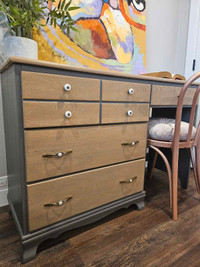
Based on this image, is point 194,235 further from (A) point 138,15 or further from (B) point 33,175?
(A) point 138,15

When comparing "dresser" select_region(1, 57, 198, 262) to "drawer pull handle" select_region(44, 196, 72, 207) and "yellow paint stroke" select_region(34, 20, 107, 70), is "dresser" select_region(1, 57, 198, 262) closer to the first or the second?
"drawer pull handle" select_region(44, 196, 72, 207)

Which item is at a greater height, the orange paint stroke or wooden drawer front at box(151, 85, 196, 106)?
the orange paint stroke

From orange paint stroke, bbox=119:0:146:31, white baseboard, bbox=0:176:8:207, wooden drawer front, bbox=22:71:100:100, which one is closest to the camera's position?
wooden drawer front, bbox=22:71:100:100

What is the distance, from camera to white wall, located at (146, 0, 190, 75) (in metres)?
1.72

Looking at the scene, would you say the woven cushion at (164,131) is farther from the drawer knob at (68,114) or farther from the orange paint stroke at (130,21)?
the orange paint stroke at (130,21)

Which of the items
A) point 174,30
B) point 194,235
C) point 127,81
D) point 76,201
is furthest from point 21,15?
point 174,30

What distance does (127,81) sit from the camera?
0.97m

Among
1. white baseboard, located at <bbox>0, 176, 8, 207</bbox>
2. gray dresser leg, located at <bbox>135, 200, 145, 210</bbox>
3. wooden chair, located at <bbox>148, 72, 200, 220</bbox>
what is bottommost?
gray dresser leg, located at <bbox>135, 200, 145, 210</bbox>

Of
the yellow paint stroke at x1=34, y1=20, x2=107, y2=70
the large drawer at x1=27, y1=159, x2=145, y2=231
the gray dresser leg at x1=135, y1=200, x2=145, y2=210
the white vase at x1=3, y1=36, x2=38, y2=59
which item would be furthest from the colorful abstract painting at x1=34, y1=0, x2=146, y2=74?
the gray dresser leg at x1=135, y1=200, x2=145, y2=210

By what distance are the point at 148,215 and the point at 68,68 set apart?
1.01 metres

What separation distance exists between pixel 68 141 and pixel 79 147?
0.07 m

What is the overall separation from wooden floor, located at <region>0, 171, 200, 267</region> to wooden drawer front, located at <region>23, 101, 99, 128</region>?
0.62m

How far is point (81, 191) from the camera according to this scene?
902 mm

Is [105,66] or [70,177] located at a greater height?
[105,66]
